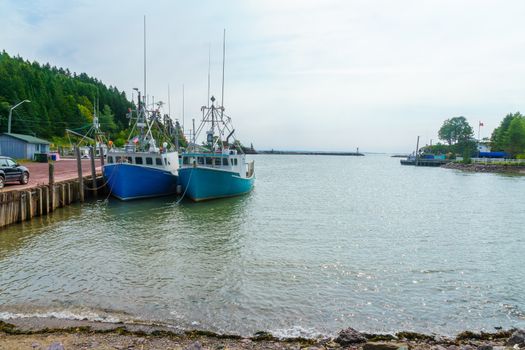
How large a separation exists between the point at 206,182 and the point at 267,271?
17.7 metres

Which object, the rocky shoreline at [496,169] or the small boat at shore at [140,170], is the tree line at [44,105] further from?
the rocky shoreline at [496,169]

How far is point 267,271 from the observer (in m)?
14.1

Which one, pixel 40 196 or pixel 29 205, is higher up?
pixel 40 196

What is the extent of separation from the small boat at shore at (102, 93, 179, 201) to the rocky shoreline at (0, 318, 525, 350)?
71.4ft

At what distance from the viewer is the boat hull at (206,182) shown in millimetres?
30297

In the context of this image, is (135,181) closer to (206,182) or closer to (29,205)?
(206,182)

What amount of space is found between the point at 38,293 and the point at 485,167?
98.9 meters

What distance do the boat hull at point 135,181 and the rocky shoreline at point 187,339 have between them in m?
21.6

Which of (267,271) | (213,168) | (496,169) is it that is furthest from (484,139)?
(267,271)

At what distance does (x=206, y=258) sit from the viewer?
15.8 meters

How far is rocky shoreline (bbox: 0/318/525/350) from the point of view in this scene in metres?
8.08

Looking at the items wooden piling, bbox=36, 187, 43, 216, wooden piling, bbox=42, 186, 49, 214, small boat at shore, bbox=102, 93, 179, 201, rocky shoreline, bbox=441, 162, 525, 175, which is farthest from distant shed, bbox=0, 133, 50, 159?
rocky shoreline, bbox=441, 162, 525, 175

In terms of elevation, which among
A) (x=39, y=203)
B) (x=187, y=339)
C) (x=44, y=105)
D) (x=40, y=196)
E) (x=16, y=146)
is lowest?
(x=187, y=339)

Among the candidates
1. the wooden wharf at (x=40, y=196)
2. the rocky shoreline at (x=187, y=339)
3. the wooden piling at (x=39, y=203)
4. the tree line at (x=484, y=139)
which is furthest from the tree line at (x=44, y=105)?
the tree line at (x=484, y=139)
